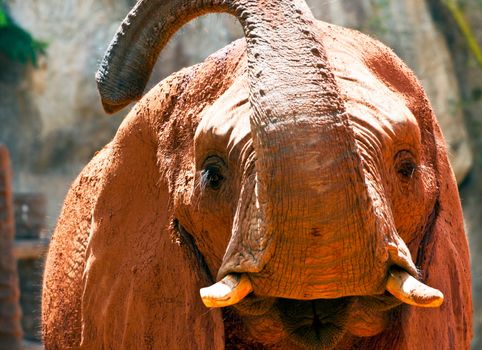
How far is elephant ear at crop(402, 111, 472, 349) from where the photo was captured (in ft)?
11.9

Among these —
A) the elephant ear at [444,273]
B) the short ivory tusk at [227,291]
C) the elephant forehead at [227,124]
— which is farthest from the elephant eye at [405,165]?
the short ivory tusk at [227,291]

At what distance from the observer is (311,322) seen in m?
3.38

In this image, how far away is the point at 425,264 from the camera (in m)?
3.68

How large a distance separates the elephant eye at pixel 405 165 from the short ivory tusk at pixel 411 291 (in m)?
0.46

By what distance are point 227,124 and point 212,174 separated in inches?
6.5

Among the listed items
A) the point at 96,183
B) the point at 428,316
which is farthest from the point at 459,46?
the point at 428,316

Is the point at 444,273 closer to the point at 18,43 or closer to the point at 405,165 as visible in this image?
the point at 405,165

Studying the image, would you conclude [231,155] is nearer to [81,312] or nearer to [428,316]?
[428,316]

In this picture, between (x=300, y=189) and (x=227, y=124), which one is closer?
(x=300, y=189)

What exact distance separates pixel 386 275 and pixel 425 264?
688mm

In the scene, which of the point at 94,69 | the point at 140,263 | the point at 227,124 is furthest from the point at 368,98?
the point at 94,69

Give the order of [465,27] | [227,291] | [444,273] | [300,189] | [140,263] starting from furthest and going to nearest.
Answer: [465,27]
[140,263]
[444,273]
[227,291]
[300,189]

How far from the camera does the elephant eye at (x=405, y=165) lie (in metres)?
3.40

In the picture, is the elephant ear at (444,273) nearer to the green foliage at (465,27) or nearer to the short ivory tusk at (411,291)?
the short ivory tusk at (411,291)
